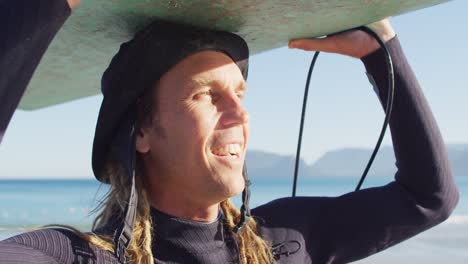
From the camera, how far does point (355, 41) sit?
7.72ft

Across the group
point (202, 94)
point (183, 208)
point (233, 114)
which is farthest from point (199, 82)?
point (183, 208)

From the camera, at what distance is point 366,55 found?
2.39 meters

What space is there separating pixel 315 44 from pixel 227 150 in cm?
53

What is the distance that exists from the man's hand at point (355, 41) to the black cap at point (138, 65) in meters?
0.34

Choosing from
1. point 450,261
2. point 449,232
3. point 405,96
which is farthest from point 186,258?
point 449,232

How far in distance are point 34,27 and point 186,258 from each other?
955mm

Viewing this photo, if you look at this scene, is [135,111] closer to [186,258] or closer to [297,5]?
[186,258]

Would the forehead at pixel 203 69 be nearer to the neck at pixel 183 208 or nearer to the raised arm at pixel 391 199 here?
the raised arm at pixel 391 199

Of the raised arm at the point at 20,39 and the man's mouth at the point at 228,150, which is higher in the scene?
the raised arm at the point at 20,39

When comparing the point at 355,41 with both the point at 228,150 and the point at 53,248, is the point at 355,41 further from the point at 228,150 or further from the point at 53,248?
the point at 53,248

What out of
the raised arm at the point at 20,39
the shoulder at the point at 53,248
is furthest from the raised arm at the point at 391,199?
the raised arm at the point at 20,39

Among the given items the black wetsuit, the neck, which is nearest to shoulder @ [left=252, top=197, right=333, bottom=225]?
the black wetsuit

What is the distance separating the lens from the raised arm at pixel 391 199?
227 centimetres

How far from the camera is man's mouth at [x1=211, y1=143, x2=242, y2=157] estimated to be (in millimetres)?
2010
